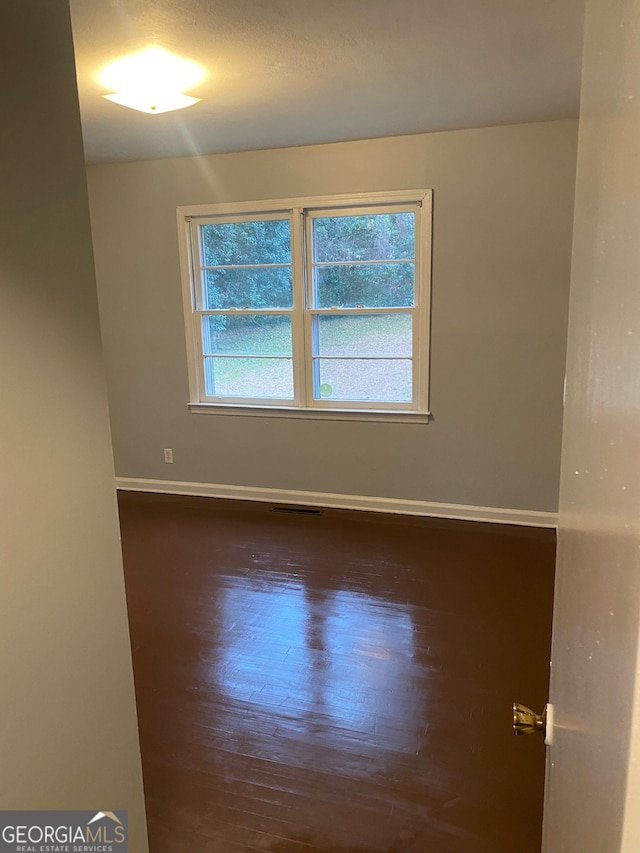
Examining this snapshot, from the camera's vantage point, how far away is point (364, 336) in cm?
418

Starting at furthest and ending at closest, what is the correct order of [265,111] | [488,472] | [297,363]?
1. [297,363]
2. [488,472]
3. [265,111]

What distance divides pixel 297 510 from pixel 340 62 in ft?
9.52

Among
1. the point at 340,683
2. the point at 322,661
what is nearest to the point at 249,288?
the point at 322,661

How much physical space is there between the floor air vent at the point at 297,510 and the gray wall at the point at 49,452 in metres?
2.99

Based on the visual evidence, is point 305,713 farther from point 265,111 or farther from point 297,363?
point 265,111

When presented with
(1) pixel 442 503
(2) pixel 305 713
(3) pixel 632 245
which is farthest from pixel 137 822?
(1) pixel 442 503

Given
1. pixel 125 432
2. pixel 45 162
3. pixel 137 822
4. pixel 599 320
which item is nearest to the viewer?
pixel 599 320

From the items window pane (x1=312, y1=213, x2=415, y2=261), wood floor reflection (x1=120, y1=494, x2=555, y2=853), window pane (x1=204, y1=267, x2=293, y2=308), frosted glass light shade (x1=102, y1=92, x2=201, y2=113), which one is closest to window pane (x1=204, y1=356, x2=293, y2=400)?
window pane (x1=204, y1=267, x2=293, y2=308)

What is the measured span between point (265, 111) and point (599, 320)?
307 cm

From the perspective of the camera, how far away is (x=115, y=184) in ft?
14.5

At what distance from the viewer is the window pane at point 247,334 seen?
436cm

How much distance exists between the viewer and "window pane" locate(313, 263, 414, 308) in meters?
4.03

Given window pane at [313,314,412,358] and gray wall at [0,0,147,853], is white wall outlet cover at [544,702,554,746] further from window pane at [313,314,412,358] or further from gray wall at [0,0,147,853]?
window pane at [313,314,412,358]

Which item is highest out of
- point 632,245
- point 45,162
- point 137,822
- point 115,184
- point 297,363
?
point 115,184
